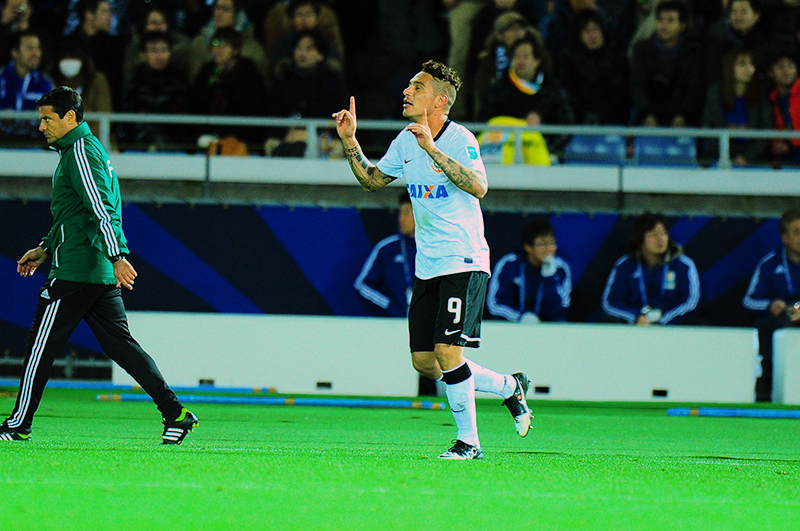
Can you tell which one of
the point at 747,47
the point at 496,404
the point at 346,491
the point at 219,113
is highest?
the point at 747,47

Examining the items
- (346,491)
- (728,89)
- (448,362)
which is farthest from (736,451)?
(728,89)

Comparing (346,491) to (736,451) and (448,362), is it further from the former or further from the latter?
(736,451)

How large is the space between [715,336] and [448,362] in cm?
666

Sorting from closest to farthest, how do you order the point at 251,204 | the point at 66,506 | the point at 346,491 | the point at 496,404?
the point at 66,506, the point at 346,491, the point at 496,404, the point at 251,204

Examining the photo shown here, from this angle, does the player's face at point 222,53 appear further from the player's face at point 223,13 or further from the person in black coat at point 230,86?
the player's face at point 223,13

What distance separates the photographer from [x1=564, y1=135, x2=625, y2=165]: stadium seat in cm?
1473

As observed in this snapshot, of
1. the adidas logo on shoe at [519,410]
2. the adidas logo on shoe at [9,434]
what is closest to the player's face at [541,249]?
the adidas logo on shoe at [519,410]

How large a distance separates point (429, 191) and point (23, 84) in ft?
32.0

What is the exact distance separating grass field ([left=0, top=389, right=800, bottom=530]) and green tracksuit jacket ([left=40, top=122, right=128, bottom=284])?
3.38 ft

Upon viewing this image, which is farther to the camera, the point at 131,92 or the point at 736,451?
the point at 131,92

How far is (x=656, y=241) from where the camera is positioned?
12977 millimetres

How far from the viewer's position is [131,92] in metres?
15.0

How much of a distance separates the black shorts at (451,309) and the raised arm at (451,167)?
51 centimetres

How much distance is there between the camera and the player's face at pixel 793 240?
13.1m
